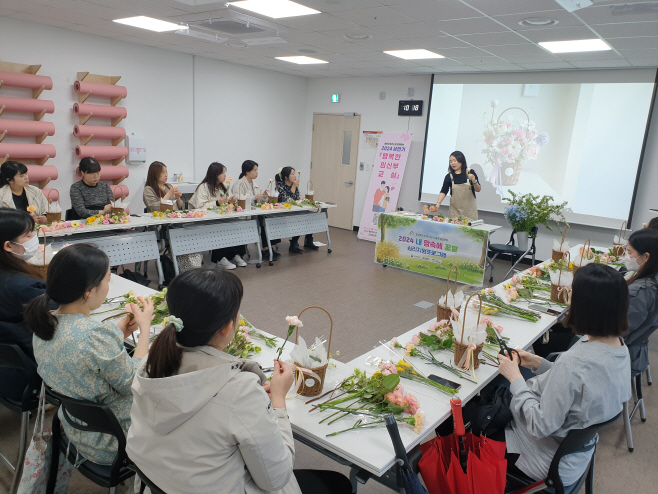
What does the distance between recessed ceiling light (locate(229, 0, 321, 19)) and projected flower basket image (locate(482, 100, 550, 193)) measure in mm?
4102

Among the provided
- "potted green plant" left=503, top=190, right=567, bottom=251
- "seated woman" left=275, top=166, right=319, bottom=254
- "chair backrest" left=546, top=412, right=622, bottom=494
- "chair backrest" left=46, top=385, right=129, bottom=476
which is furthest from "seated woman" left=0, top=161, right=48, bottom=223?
"potted green plant" left=503, top=190, right=567, bottom=251

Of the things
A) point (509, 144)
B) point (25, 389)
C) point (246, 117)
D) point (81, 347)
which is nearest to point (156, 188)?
point (246, 117)

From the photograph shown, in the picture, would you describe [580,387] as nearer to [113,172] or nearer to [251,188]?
[251,188]

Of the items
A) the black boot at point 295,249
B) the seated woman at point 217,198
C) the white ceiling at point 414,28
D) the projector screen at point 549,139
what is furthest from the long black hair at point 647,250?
the black boot at point 295,249

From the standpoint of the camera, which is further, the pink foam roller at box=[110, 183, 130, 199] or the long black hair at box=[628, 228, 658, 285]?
the pink foam roller at box=[110, 183, 130, 199]

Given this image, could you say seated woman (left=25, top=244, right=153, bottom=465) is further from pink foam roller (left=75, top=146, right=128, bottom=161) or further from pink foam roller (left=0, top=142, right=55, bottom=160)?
pink foam roller (left=75, top=146, right=128, bottom=161)

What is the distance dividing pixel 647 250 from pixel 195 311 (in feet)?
8.88

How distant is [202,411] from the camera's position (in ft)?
3.85

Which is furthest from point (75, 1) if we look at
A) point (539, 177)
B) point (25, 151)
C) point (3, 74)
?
point (539, 177)

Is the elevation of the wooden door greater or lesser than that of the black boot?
greater

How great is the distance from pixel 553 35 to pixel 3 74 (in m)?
5.82

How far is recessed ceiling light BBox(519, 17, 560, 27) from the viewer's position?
400 centimetres

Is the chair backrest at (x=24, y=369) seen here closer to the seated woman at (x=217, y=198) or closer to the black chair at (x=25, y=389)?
the black chair at (x=25, y=389)

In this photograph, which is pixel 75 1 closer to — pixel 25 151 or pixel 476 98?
pixel 25 151
